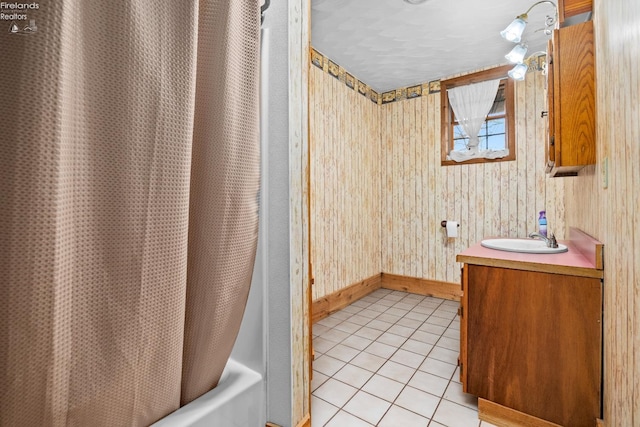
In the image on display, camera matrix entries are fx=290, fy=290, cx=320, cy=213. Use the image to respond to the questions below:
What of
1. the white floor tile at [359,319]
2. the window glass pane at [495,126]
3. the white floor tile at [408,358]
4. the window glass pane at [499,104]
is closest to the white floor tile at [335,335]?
the white floor tile at [359,319]

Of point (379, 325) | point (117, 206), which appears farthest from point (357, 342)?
point (117, 206)

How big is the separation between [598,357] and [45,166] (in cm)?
195

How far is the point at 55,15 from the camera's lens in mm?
443

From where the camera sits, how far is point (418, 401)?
1.67 meters

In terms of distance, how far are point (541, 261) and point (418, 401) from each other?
40.3 inches

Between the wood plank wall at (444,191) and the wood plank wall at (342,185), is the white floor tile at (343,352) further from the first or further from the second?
the wood plank wall at (444,191)

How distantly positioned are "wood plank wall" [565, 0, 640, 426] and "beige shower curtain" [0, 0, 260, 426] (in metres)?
1.12

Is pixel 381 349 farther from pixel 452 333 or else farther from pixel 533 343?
pixel 533 343

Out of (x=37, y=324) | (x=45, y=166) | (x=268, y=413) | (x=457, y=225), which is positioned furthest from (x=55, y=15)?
(x=457, y=225)

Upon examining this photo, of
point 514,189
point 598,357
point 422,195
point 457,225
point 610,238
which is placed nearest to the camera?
point 610,238

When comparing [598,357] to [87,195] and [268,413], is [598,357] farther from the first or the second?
[87,195]

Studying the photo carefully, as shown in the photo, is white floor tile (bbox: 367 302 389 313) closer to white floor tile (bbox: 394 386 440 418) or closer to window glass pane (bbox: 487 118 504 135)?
white floor tile (bbox: 394 386 440 418)

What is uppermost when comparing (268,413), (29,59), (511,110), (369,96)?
(369,96)

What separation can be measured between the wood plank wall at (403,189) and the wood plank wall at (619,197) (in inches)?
74.5
